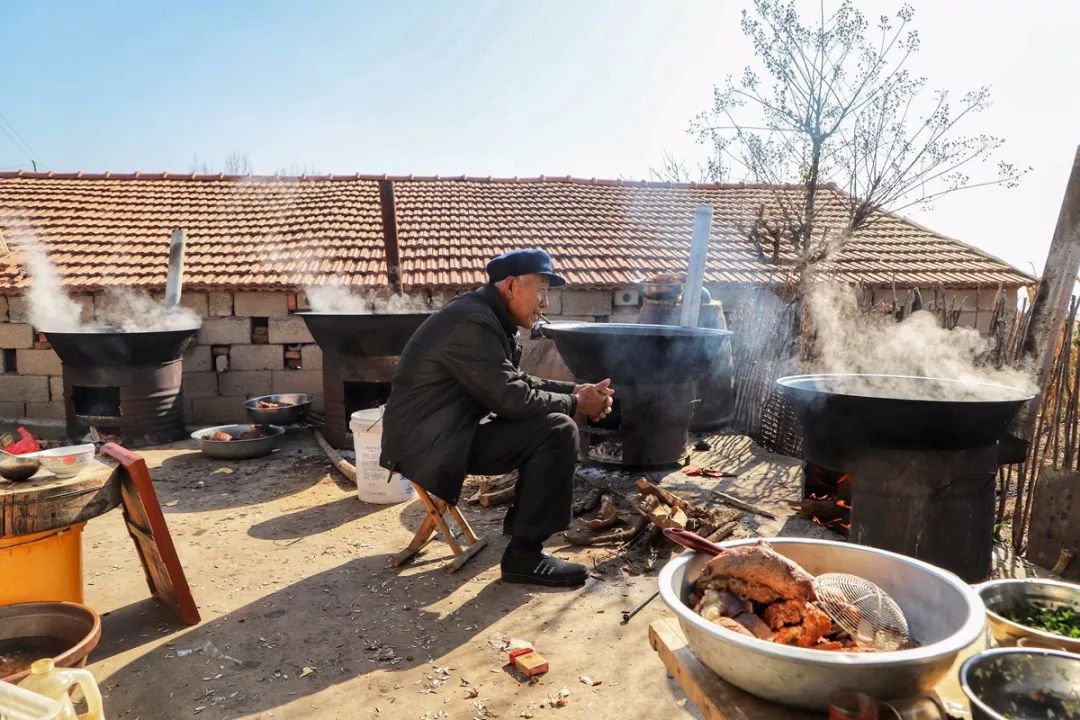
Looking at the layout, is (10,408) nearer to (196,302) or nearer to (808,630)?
Answer: (196,302)

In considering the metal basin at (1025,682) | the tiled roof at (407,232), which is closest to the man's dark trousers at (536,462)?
the metal basin at (1025,682)

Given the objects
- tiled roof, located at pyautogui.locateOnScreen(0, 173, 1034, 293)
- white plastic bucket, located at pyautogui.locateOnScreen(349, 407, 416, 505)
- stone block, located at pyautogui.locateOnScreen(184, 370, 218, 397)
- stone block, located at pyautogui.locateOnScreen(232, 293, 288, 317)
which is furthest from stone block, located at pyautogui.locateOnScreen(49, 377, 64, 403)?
white plastic bucket, located at pyautogui.locateOnScreen(349, 407, 416, 505)

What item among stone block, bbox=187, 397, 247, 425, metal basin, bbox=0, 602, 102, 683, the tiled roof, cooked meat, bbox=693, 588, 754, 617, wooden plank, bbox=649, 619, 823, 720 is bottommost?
stone block, bbox=187, 397, 247, 425

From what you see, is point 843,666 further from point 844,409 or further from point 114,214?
point 114,214

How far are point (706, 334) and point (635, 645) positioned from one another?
285 cm

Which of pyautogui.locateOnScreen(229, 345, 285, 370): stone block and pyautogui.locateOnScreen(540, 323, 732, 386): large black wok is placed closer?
pyautogui.locateOnScreen(540, 323, 732, 386): large black wok

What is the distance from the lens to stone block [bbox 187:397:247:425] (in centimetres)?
895

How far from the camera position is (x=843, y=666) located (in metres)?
1.39

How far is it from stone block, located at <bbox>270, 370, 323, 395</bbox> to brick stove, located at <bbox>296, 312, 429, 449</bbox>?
5.23 feet

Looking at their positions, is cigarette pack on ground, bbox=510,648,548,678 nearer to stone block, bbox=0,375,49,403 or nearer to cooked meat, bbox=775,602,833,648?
cooked meat, bbox=775,602,833,648

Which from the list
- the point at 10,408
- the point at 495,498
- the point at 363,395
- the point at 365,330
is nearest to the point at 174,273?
the point at 10,408

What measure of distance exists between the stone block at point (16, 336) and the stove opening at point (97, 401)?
5.34ft

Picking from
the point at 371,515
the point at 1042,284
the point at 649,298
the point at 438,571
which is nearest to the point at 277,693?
the point at 438,571

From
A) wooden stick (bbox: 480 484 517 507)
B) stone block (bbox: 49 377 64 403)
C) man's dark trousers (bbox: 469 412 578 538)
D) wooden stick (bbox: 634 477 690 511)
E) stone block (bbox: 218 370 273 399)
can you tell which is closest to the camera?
man's dark trousers (bbox: 469 412 578 538)
